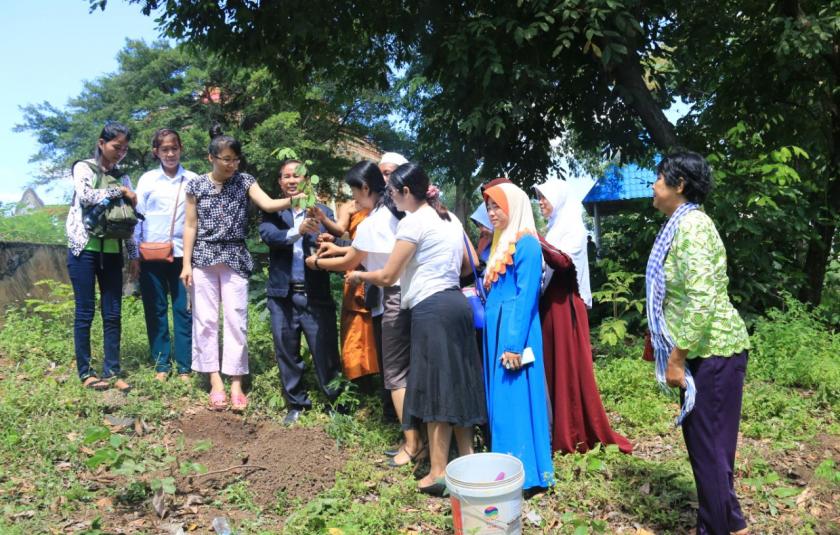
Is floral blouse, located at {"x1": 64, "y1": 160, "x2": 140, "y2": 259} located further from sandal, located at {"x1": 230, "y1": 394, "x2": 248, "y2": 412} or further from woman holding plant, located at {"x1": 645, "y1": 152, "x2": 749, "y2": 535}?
woman holding plant, located at {"x1": 645, "y1": 152, "x2": 749, "y2": 535}

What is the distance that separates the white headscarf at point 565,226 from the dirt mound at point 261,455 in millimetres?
1955

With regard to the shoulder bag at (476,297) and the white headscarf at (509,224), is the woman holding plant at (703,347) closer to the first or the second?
the white headscarf at (509,224)

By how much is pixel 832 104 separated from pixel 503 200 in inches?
266

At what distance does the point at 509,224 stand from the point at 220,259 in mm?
2349

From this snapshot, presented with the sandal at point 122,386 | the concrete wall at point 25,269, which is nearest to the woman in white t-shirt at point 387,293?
the sandal at point 122,386

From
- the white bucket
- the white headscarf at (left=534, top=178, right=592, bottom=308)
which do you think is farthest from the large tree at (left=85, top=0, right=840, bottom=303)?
the white bucket

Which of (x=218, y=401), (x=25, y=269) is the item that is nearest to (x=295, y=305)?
(x=218, y=401)

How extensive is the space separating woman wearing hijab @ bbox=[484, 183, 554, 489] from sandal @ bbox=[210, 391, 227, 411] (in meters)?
2.24

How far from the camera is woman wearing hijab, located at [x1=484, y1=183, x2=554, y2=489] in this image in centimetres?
376

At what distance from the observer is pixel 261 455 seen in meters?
4.29

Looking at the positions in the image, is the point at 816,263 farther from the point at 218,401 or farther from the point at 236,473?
the point at 236,473

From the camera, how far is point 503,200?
3.90 metres

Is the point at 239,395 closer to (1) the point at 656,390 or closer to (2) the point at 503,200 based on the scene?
(2) the point at 503,200

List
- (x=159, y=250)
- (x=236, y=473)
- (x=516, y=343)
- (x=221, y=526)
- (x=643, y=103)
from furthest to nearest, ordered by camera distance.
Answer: (x=643, y=103) → (x=159, y=250) → (x=236, y=473) → (x=516, y=343) → (x=221, y=526)
